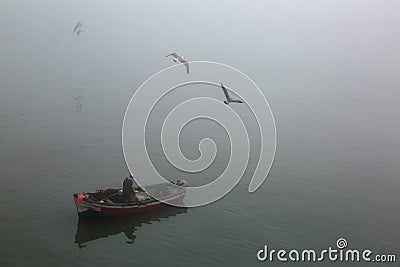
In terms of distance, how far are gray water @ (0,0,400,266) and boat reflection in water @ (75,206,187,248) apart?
0.26 feet

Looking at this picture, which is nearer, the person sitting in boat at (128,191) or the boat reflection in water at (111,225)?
the boat reflection in water at (111,225)

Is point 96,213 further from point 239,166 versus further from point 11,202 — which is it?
point 239,166

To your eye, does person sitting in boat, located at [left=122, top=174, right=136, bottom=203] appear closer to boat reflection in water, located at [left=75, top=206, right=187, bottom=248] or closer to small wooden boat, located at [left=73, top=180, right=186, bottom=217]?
small wooden boat, located at [left=73, top=180, right=186, bottom=217]

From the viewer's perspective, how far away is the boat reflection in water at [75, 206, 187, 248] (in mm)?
18062

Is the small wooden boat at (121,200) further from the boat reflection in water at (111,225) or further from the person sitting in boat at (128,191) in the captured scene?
the boat reflection in water at (111,225)

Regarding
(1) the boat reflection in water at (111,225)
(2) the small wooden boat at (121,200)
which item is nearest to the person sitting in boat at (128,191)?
(2) the small wooden boat at (121,200)

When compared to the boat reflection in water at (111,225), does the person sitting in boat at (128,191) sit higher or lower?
higher

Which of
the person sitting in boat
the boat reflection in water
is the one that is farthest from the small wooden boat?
the boat reflection in water

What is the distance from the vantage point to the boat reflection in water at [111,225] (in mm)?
18062

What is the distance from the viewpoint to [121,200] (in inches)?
774

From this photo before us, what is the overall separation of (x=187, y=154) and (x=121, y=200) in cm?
1011

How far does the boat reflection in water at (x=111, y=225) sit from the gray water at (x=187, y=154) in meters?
0.08

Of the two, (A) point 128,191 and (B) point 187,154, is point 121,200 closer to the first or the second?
(A) point 128,191

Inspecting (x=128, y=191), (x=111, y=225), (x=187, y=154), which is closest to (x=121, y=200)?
(x=128, y=191)
